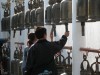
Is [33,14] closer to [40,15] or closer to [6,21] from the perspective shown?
[40,15]

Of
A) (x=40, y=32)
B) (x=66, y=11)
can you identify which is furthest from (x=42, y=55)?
(x=66, y=11)

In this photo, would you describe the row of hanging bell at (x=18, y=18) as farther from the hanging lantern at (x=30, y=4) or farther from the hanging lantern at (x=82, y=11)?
the hanging lantern at (x=82, y=11)

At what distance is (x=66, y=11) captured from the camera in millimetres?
5238

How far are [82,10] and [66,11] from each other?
56 cm

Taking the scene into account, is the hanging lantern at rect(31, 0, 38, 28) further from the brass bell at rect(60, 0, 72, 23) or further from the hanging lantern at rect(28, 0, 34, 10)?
the brass bell at rect(60, 0, 72, 23)

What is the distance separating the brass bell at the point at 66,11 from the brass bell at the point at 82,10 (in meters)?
0.37

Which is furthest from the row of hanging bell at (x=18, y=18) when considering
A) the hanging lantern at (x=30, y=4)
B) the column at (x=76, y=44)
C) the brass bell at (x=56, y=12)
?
the column at (x=76, y=44)

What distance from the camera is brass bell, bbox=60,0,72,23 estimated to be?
5.16 meters

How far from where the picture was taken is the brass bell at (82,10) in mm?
4648

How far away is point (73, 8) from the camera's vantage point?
4.83 m

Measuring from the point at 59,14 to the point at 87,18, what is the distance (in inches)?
37.7

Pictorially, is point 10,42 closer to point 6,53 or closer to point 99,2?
point 6,53

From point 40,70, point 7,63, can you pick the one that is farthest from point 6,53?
point 40,70

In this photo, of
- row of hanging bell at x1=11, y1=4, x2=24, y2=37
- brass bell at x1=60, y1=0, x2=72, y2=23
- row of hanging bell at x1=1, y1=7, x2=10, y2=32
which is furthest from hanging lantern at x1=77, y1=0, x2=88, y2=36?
row of hanging bell at x1=1, y1=7, x2=10, y2=32
